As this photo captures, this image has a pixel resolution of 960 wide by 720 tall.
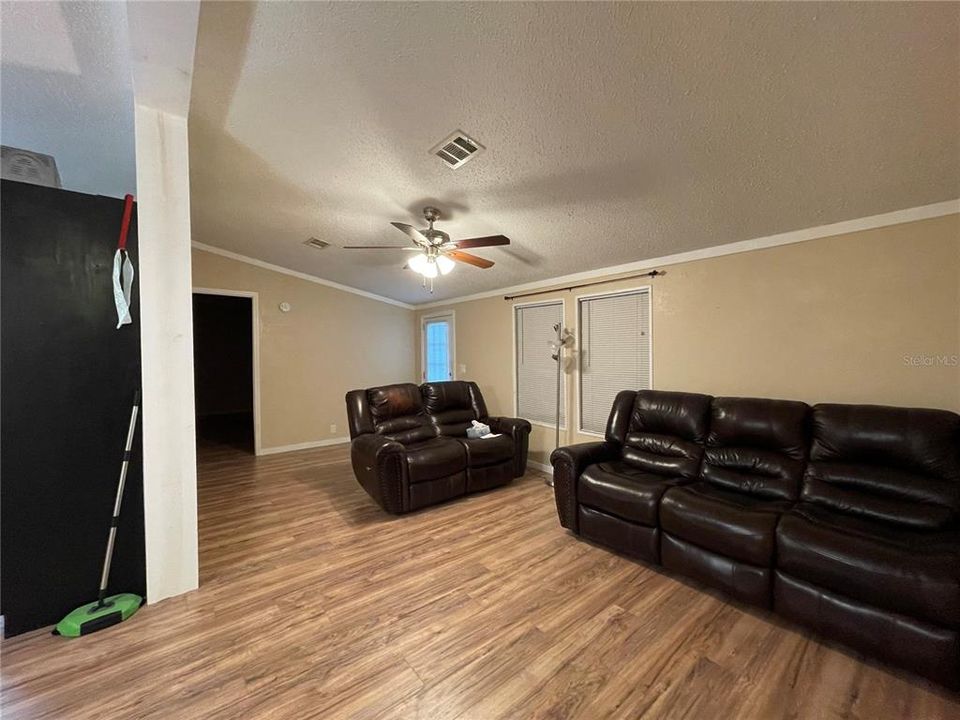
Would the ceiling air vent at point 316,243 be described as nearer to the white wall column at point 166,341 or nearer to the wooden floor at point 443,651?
the white wall column at point 166,341

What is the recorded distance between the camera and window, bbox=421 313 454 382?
234 inches

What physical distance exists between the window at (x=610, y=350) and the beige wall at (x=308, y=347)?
3.62 metres

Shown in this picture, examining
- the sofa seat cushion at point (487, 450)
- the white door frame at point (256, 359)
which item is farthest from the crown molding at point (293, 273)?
the sofa seat cushion at point (487, 450)

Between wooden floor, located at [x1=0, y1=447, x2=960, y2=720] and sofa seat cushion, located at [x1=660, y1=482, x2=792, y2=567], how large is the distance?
0.34m

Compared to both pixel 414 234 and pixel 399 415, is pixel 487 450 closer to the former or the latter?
pixel 399 415

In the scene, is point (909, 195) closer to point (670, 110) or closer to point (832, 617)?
point (670, 110)

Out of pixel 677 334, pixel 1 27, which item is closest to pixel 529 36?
pixel 1 27

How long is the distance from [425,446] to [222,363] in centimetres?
713

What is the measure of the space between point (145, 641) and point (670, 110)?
3.71m

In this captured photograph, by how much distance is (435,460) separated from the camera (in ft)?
10.6

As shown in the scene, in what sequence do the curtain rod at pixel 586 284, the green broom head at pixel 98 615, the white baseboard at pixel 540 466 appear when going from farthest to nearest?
the white baseboard at pixel 540 466 < the curtain rod at pixel 586 284 < the green broom head at pixel 98 615

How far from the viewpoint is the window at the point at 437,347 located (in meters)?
5.93

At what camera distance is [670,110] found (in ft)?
5.91

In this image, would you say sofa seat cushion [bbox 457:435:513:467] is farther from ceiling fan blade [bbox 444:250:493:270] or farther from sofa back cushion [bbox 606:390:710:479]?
ceiling fan blade [bbox 444:250:493:270]
